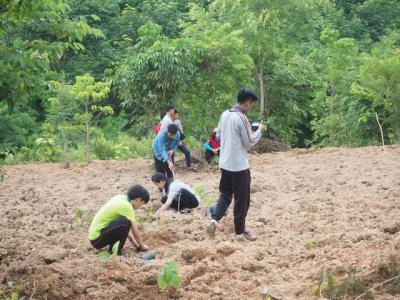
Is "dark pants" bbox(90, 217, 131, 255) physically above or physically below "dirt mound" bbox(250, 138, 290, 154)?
above

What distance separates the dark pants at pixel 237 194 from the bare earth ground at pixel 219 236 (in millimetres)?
278

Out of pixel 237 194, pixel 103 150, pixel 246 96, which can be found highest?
pixel 246 96

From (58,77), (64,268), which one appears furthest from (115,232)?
(58,77)

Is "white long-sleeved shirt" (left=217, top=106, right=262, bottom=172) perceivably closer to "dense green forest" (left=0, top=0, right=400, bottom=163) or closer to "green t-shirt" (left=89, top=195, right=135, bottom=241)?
"green t-shirt" (left=89, top=195, right=135, bottom=241)

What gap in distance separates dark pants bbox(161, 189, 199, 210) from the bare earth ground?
16cm

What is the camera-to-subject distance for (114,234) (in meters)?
6.56

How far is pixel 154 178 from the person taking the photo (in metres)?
8.73

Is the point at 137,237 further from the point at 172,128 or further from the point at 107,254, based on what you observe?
the point at 172,128

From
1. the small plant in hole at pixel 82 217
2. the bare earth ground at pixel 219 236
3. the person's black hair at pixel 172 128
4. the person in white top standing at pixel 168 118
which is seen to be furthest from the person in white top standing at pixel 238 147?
the person in white top standing at pixel 168 118

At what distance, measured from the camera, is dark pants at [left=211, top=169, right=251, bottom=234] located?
6.86 metres

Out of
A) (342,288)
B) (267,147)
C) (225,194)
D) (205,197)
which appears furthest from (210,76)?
(342,288)

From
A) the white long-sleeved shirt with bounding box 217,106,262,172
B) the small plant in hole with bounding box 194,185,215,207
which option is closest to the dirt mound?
the small plant in hole with bounding box 194,185,215,207

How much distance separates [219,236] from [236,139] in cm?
129

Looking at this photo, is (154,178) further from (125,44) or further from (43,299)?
(125,44)
